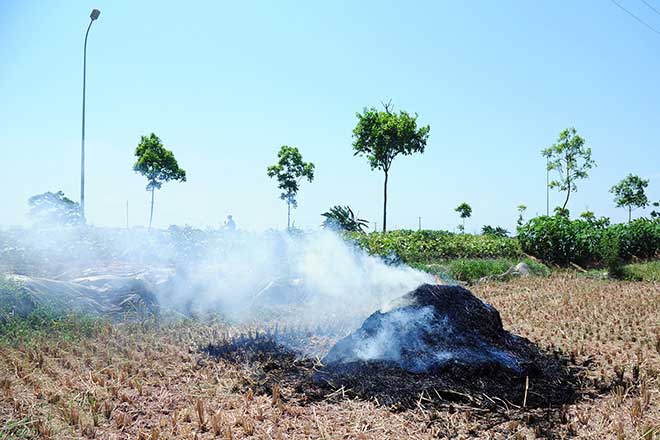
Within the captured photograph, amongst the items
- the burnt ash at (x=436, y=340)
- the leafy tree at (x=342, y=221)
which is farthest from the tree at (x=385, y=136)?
the burnt ash at (x=436, y=340)

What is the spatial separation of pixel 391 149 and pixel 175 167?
930 centimetres

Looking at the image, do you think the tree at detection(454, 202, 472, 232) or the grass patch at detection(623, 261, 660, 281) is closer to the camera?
the grass patch at detection(623, 261, 660, 281)

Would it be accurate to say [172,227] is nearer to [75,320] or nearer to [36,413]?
[75,320]

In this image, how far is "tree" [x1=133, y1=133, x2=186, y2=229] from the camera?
2056 centimetres

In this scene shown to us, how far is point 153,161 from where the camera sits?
20.6 meters

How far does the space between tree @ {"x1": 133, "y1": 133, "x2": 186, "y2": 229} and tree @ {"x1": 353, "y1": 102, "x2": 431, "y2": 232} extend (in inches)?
319

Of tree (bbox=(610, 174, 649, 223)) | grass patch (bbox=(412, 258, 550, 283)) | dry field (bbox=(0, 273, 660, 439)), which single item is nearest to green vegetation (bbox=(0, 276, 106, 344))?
dry field (bbox=(0, 273, 660, 439))

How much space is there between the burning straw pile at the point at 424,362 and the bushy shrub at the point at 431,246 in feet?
27.9

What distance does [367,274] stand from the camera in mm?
8859

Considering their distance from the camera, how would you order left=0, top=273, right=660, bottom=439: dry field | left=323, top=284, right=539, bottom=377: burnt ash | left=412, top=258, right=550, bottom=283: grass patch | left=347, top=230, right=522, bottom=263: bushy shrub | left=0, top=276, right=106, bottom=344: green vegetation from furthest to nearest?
left=347, top=230, right=522, bottom=263: bushy shrub → left=412, top=258, right=550, bottom=283: grass patch → left=0, top=276, right=106, bottom=344: green vegetation → left=323, top=284, right=539, bottom=377: burnt ash → left=0, top=273, right=660, bottom=439: dry field

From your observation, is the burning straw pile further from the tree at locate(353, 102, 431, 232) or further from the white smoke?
the tree at locate(353, 102, 431, 232)

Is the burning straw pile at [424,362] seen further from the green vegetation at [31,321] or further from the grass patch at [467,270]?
the grass patch at [467,270]

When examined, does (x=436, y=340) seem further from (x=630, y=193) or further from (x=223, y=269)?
(x=630, y=193)

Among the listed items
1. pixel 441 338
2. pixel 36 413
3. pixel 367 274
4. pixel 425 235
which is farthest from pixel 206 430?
pixel 425 235
